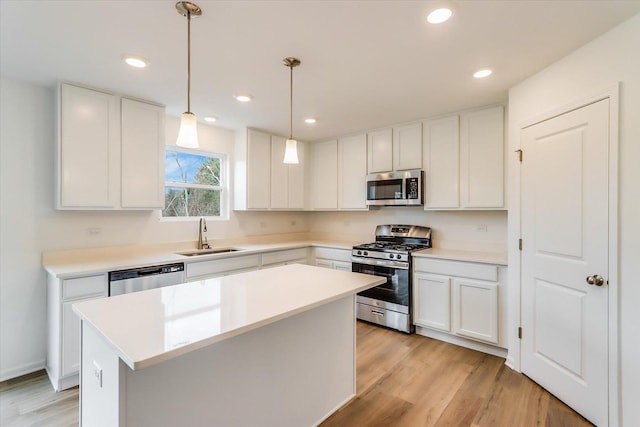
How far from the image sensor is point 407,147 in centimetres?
371

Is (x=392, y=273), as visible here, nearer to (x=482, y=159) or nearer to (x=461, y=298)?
(x=461, y=298)

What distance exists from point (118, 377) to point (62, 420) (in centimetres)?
147

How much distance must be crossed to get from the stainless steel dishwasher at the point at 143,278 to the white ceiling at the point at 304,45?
1614 mm

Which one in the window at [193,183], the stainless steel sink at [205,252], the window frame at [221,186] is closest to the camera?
the stainless steel sink at [205,252]

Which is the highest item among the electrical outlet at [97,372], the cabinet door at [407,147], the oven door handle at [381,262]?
the cabinet door at [407,147]

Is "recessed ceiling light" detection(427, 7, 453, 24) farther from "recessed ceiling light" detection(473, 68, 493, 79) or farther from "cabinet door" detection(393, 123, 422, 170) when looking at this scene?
"cabinet door" detection(393, 123, 422, 170)

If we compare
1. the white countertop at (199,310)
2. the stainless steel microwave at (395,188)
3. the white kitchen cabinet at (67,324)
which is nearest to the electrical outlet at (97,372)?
the white countertop at (199,310)

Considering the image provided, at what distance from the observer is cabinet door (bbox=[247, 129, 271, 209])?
3.94 m

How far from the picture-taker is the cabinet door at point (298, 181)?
4.45 m

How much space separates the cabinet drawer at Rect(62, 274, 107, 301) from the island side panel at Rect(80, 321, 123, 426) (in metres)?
1.02

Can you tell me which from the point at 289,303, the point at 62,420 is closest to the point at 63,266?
the point at 62,420

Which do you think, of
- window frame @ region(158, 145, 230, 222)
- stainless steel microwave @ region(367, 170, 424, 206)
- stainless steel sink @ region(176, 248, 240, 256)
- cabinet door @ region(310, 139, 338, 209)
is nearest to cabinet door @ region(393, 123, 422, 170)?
stainless steel microwave @ region(367, 170, 424, 206)

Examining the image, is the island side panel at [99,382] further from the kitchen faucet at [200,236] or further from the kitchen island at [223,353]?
the kitchen faucet at [200,236]

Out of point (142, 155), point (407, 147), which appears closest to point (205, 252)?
point (142, 155)
